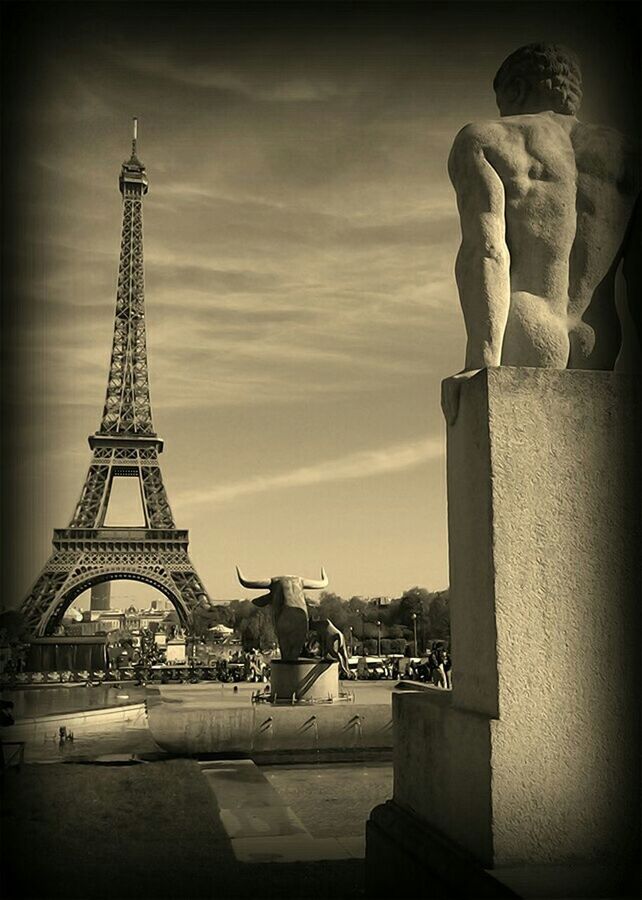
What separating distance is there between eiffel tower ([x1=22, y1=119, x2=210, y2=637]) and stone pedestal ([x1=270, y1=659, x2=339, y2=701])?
126 feet

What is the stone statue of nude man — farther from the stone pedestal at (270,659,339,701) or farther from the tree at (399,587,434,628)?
the tree at (399,587,434,628)

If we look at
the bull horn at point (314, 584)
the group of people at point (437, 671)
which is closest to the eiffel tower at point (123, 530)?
the group of people at point (437, 671)

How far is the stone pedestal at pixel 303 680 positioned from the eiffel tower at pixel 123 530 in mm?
38537

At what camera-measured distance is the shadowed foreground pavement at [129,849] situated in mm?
5043

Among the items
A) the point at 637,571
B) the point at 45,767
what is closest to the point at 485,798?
the point at 637,571

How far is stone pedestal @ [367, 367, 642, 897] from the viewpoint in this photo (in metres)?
3.70

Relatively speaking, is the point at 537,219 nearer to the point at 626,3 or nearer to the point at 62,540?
the point at 626,3

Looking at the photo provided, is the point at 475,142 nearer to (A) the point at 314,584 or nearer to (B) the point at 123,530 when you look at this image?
(A) the point at 314,584

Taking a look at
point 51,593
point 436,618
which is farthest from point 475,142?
point 436,618

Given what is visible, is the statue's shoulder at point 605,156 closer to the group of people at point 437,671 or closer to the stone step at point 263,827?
the stone step at point 263,827

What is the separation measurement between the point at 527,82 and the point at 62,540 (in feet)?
178

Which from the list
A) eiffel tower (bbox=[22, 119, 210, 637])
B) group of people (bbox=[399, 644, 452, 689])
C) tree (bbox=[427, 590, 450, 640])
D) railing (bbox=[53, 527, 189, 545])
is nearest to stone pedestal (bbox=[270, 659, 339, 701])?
group of people (bbox=[399, 644, 452, 689])

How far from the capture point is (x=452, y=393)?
14.3ft

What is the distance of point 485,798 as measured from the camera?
3.71 m
